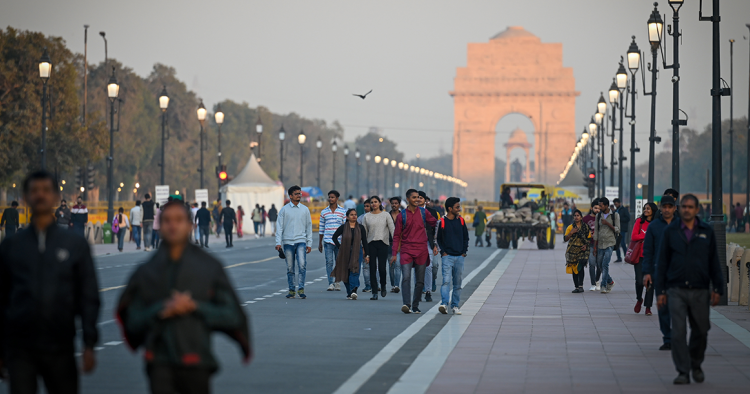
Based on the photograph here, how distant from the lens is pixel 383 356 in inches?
410

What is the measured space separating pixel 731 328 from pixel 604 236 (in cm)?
562

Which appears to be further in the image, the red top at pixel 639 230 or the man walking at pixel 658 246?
the red top at pixel 639 230

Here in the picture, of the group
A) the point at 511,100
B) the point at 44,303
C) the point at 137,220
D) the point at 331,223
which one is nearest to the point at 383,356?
the point at 44,303

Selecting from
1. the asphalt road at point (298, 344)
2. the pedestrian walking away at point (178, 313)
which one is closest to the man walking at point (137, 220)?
the asphalt road at point (298, 344)

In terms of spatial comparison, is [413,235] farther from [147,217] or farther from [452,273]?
[147,217]

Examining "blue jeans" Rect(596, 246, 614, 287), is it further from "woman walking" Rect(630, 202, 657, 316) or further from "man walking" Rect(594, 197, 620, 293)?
"woman walking" Rect(630, 202, 657, 316)

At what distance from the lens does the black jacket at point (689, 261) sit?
9008mm

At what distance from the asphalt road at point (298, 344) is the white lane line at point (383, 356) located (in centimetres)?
6

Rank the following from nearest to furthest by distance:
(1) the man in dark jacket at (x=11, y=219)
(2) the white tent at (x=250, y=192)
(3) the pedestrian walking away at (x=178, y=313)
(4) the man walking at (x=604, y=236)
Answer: (3) the pedestrian walking away at (x=178, y=313) < (4) the man walking at (x=604, y=236) < (1) the man in dark jacket at (x=11, y=219) < (2) the white tent at (x=250, y=192)

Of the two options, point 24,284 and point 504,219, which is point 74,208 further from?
point 24,284

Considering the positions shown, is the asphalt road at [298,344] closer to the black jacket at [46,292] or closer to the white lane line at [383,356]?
the white lane line at [383,356]

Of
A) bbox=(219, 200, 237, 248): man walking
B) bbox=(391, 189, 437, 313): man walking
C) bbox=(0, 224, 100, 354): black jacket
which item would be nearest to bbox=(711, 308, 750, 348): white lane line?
bbox=(391, 189, 437, 313): man walking

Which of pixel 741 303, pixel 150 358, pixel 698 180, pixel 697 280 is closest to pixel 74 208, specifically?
pixel 741 303

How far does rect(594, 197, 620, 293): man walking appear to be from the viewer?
18359mm
